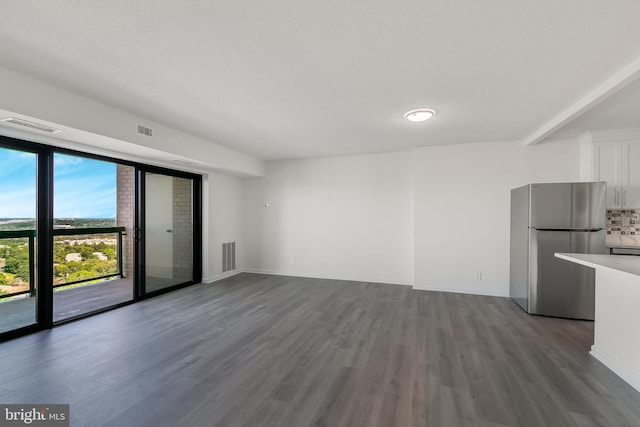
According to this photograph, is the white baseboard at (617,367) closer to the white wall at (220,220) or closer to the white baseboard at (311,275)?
the white baseboard at (311,275)

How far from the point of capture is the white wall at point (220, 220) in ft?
17.5

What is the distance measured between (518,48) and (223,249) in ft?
18.3

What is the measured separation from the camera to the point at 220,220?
5656mm

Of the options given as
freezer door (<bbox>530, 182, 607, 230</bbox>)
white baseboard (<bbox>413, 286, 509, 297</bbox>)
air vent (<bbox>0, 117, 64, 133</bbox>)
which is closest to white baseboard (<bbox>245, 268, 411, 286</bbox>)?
white baseboard (<bbox>413, 286, 509, 297</bbox>)

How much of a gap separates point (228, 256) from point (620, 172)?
6796 millimetres

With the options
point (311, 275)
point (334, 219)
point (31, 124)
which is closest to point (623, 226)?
point (334, 219)

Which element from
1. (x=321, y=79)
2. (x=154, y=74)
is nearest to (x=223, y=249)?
(x=154, y=74)

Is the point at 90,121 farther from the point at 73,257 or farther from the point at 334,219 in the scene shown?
the point at 334,219

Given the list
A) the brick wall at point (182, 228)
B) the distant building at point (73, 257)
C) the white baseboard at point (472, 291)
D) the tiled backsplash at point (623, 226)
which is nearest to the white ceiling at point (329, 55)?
the tiled backsplash at point (623, 226)

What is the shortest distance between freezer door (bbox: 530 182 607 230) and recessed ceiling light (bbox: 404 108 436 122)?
1.84 m

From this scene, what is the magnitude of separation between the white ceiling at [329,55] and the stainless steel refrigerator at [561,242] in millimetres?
984

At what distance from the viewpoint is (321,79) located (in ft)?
7.75

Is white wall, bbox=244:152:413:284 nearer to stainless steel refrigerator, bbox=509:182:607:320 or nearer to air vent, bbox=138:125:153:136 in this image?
stainless steel refrigerator, bbox=509:182:607:320

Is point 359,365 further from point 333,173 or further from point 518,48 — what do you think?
point 333,173
